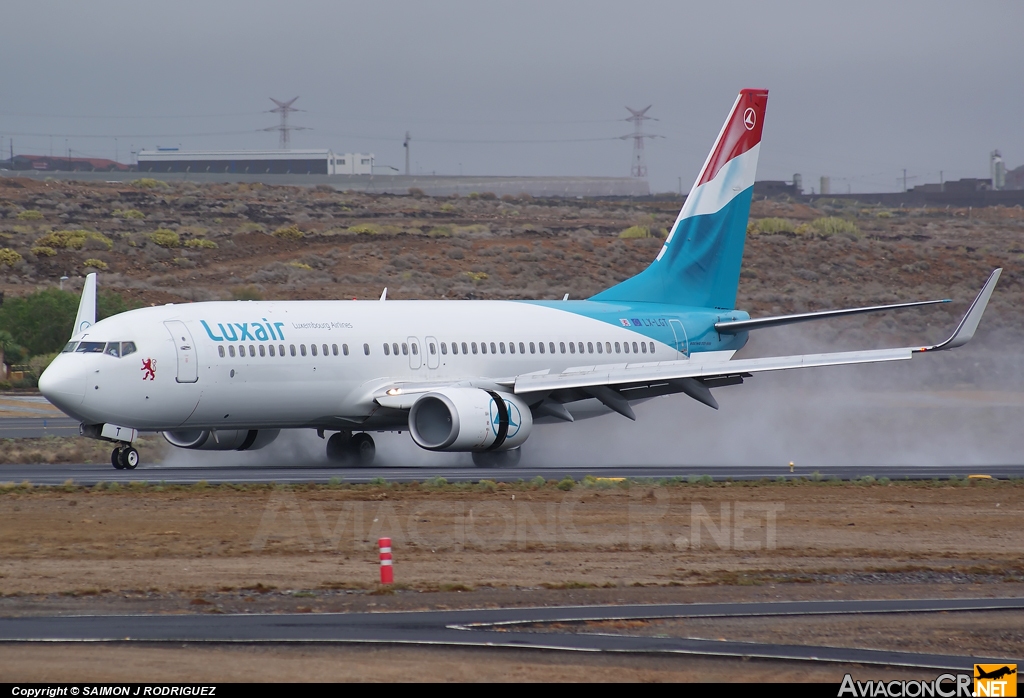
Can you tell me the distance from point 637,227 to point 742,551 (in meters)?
78.5

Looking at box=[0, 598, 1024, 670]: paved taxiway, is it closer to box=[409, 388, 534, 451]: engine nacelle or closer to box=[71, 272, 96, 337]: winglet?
box=[409, 388, 534, 451]: engine nacelle

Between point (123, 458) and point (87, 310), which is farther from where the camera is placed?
point (87, 310)

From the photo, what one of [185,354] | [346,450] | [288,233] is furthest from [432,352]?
[288,233]

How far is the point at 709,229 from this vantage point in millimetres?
38656

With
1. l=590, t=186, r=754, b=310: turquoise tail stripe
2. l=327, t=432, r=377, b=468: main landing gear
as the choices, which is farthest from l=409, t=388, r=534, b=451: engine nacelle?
l=590, t=186, r=754, b=310: turquoise tail stripe

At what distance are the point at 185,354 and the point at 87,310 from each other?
3793mm

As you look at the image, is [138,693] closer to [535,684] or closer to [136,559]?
[535,684]

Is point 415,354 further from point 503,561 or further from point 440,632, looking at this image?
point 440,632

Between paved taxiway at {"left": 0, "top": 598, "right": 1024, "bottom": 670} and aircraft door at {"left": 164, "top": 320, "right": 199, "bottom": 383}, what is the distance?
A: 46.5 ft

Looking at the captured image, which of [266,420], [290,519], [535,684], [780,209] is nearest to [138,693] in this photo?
[535,684]

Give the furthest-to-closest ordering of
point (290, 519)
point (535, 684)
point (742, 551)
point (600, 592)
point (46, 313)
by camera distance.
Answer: point (46, 313), point (290, 519), point (742, 551), point (600, 592), point (535, 684)

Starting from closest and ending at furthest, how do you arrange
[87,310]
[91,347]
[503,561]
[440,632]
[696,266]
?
[440,632] → [503,561] → [91,347] → [87,310] → [696,266]

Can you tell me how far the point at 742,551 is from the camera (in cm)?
1958

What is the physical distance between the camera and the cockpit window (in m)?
27.7
